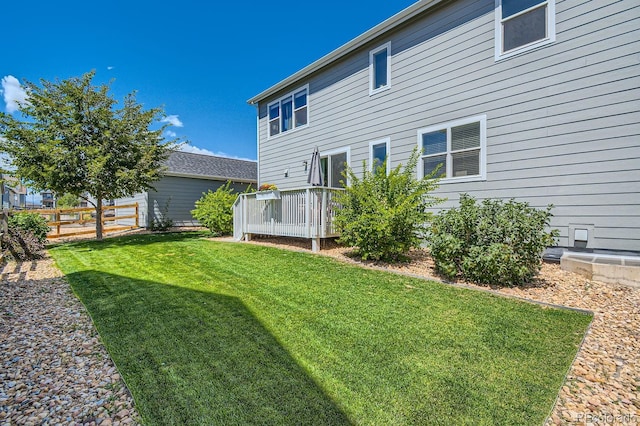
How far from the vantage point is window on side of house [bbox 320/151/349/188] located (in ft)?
32.6

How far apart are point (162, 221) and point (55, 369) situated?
1409cm

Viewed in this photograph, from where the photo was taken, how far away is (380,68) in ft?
28.9

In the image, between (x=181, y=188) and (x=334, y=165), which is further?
(x=181, y=188)

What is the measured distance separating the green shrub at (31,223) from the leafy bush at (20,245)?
0.43m

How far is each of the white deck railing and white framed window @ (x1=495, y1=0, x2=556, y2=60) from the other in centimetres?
474

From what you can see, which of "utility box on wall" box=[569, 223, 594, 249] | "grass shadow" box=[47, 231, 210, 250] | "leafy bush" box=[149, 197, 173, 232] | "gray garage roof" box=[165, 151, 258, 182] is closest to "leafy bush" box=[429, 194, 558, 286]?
"utility box on wall" box=[569, 223, 594, 249]

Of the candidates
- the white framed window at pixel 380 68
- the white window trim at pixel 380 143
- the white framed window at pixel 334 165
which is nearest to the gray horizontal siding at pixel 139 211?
the white framed window at pixel 334 165

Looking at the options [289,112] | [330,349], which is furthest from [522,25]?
[289,112]

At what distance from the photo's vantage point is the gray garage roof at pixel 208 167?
16688 mm

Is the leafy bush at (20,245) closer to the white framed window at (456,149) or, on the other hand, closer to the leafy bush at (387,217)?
the leafy bush at (387,217)

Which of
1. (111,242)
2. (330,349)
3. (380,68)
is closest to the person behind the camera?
(330,349)

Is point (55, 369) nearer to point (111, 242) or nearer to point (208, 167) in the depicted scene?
point (111, 242)

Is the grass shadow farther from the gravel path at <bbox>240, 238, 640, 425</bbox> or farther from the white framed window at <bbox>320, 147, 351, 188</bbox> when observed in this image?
the gravel path at <bbox>240, 238, 640, 425</bbox>

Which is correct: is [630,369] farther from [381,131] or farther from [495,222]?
[381,131]
